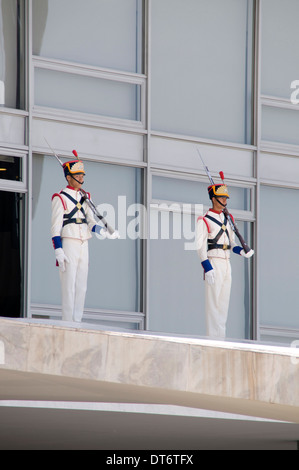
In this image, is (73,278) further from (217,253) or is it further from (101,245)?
(101,245)

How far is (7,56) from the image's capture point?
45.1 feet

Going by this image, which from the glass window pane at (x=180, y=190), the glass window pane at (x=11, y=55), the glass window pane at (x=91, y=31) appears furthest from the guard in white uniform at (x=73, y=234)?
the glass window pane at (x=180, y=190)

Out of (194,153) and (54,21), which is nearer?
(54,21)

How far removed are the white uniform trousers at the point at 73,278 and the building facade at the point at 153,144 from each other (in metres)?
1.96

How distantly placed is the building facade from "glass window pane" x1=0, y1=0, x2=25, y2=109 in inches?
0.7

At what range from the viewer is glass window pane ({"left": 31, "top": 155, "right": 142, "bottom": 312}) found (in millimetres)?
13641

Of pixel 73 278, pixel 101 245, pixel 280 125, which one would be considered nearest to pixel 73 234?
pixel 73 278

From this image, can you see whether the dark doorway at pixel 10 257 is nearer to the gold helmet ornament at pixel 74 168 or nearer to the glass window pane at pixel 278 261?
the gold helmet ornament at pixel 74 168

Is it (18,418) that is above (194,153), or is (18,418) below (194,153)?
below

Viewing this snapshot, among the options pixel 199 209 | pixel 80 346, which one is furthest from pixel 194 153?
pixel 80 346

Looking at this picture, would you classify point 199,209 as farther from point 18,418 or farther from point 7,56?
point 18,418

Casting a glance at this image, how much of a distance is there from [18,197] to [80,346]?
5.19 meters

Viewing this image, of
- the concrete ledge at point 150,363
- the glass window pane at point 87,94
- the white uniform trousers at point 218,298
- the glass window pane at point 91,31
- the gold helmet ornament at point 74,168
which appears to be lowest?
the concrete ledge at point 150,363

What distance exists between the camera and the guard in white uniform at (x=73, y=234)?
11.4m
